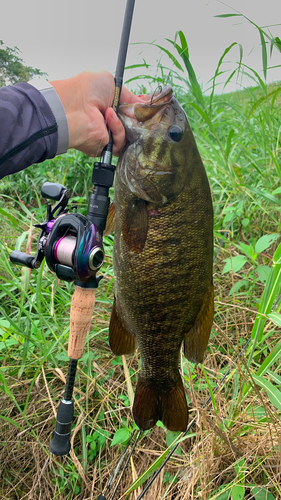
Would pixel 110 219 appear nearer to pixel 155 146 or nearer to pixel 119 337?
pixel 155 146

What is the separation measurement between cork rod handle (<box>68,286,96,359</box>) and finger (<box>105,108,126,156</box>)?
2.02ft

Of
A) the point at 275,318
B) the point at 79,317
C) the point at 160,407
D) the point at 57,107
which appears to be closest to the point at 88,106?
the point at 57,107

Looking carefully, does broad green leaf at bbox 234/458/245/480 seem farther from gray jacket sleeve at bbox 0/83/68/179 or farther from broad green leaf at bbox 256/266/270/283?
gray jacket sleeve at bbox 0/83/68/179

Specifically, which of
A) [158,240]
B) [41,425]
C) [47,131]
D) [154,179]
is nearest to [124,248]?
[158,240]

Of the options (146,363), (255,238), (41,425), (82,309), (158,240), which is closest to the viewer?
(158,240)

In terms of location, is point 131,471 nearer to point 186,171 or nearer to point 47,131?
point 186,171

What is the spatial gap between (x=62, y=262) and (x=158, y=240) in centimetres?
37

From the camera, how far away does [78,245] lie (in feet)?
3.86

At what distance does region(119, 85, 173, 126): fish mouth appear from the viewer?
1.28 m

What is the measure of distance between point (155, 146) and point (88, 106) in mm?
351

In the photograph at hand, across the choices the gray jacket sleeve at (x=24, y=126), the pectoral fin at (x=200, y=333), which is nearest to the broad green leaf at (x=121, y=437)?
the pectoral fin at (x=200, y=333)

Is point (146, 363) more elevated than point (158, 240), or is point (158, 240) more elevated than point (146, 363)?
point (158, 240)

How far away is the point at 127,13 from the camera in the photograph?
1290mm

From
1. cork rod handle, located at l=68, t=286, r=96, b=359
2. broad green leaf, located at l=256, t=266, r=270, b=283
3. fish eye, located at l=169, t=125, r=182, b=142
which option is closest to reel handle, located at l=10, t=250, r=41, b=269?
cork rod handle, located at l=68, t=286, r=96, b=359
